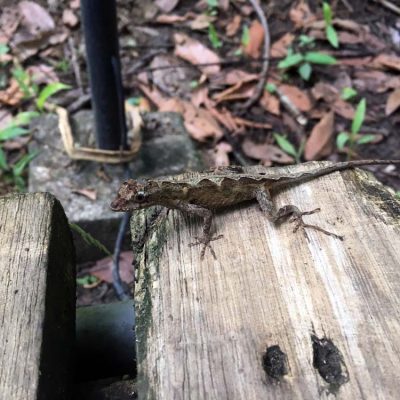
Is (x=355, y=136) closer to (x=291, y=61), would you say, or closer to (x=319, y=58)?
(x=319, y=58)

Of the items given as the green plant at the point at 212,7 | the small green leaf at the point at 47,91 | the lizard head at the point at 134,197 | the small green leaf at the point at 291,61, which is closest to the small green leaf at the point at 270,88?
the small green leaf at the point at 291,61

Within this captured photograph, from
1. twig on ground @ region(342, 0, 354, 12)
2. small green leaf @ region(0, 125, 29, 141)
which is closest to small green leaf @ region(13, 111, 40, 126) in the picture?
small green leaf @ region(0, 125, 29, 141)

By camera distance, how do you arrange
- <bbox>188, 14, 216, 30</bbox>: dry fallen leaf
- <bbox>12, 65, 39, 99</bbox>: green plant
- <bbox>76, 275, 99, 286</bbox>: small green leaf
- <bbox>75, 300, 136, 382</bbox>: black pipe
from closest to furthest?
<bbox>75, 300, 136, 382</bbox>: black pipe → <bbox>76, 275, 99, 286</bbox>: small green leaf → <bbox>12, 65, 39, 99</bbox>: green plant → <bbox>188, 14, 216, 30</bbox>: dry fallen leaf

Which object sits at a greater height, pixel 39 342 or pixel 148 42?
pixel 148 42

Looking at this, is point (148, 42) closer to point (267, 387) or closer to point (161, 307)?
point (161, 307)

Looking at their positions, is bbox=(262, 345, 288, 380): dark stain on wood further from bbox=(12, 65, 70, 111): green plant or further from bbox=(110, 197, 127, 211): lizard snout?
bbox=(12, 65, 70, 111): green plant

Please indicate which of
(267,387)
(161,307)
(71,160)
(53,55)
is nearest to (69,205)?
(71,160)
